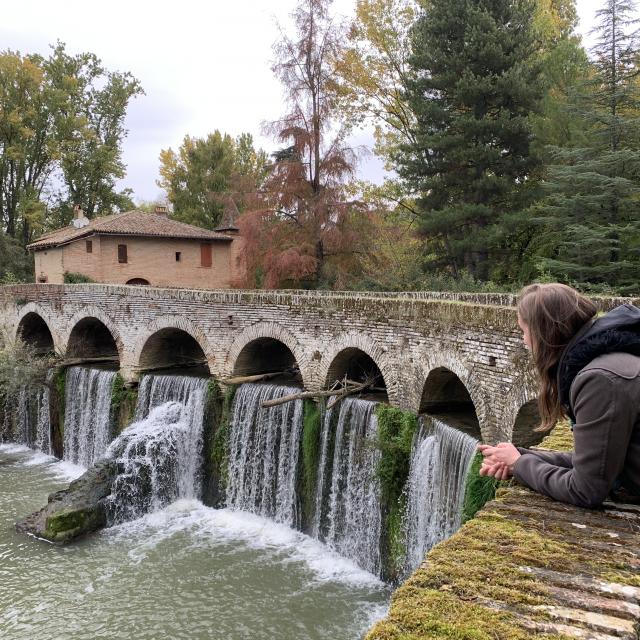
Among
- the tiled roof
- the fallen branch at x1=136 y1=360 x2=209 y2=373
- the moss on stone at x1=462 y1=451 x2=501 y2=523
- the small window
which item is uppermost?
the tiled roof

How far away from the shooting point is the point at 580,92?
1530cm

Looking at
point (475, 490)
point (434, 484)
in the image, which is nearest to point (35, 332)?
point (434, 484)

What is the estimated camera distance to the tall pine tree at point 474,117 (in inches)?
679

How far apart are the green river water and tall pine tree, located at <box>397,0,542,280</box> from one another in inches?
422

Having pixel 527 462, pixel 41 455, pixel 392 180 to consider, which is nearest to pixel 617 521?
pixel 527 462

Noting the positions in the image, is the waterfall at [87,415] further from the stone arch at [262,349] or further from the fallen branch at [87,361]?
the stone arch at [262,349]

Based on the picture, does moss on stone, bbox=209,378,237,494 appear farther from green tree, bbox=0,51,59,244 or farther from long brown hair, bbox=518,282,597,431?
green tree, bbox=0,51,59,244

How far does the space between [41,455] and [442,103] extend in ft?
57.3

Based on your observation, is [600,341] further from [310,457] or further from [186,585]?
[310,457]

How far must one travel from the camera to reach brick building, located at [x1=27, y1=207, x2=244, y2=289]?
1093 inches

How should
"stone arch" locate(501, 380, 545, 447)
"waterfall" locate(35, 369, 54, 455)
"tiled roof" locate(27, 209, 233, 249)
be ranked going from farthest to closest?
1. "tiled roof" locate(27, 209, 233, 249)
2. "waterfall" locate(35, 369, 54, 455)
3. "stone arch" locate(501, 380, 545, 447)

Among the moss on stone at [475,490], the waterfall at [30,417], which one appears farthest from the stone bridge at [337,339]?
the waterfall at [30,417]

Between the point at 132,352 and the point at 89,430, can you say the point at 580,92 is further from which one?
the point at 89,430

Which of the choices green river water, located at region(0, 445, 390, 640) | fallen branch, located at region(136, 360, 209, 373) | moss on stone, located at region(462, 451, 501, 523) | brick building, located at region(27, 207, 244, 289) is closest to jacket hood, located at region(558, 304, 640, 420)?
moss on stone, located at region(462, 451, 501, 523)
